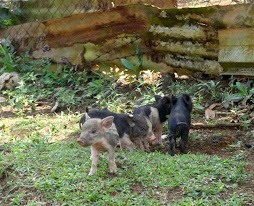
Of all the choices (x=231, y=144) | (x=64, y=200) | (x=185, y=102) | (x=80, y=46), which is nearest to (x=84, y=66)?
(x=80, y=46)

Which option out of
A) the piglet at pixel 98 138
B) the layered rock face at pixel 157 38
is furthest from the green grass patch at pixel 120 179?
the layered rock face at pixel 157 38

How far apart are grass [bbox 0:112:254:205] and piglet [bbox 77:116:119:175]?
13 centimetres

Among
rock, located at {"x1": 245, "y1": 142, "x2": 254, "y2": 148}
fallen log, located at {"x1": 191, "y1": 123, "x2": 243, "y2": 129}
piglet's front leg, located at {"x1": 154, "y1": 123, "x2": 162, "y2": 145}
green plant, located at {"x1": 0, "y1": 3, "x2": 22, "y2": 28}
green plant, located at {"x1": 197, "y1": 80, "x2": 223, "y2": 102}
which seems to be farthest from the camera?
green plant, located at {"x1": 0, "y1": 3, "x2": 22, "y2": 28}

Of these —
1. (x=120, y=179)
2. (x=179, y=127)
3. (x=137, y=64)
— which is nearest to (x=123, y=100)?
(x=137, y=64)

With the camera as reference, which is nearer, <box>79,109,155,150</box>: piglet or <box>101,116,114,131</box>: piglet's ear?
<box>101,116,114,131</box>: piglet's ear

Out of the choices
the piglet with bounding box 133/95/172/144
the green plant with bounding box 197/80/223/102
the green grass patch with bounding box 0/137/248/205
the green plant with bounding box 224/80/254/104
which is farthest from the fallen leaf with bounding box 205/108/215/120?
the green grass patch with bounding box 0/137/248/205

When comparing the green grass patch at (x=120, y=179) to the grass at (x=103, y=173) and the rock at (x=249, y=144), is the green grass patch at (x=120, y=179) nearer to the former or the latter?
the grass at (x=103, y=173)

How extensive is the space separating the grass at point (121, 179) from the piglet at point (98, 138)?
133 mm

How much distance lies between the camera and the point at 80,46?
434 inches

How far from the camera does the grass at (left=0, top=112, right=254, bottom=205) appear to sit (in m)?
4.89

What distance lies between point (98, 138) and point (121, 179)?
0.53 meters

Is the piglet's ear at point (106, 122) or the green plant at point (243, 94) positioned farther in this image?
the green plant at point (243, 94)

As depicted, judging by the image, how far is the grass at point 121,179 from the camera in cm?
489

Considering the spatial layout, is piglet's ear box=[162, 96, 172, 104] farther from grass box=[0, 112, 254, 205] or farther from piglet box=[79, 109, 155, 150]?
grass box=[0, 112, 254, 205]
